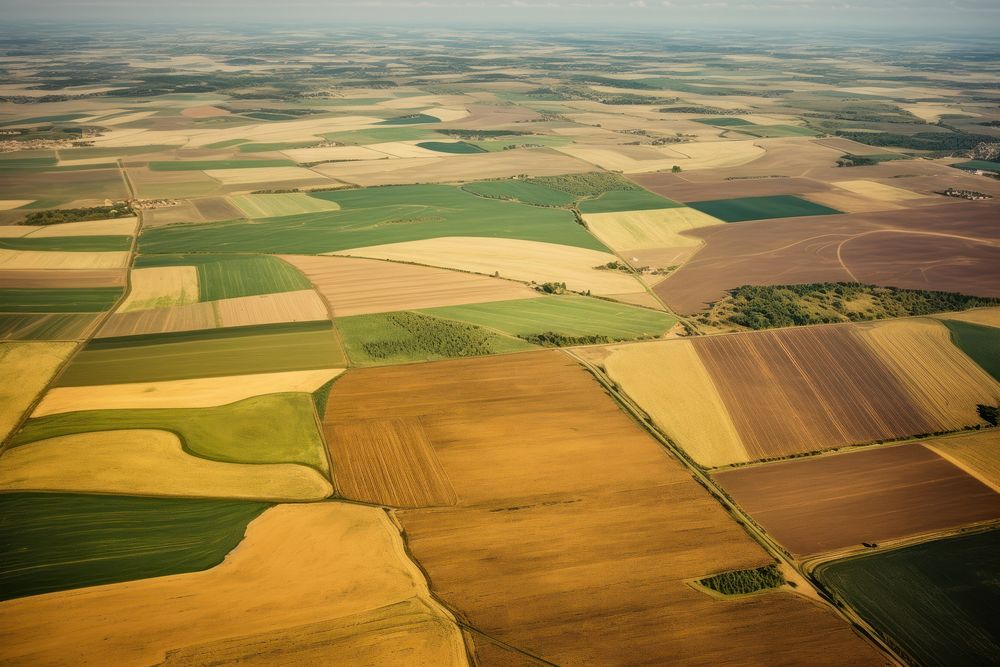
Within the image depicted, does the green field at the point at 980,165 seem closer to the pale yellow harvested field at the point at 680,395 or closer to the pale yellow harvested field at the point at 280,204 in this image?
the pale yellow harvested field at the point at 680,395

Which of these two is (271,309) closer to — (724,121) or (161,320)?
(161,320)

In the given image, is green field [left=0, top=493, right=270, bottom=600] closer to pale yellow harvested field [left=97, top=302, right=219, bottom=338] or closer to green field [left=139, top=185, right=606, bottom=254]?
pale yellow harvested field [left=97, top=302, right=219, bottom=338]

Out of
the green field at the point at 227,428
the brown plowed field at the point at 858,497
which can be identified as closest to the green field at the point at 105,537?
the green field at the point at 227,428

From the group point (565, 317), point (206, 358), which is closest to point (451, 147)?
point (565, 317)

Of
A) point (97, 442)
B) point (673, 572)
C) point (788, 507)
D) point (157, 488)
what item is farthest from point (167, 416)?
point (788, 507)

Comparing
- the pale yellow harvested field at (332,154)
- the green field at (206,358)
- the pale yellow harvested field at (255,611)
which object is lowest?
the pale yellow harvested field at (255,611)

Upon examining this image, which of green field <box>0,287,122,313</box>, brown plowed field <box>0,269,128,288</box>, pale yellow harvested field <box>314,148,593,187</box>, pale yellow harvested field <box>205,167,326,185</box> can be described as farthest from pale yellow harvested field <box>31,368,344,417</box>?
pale yellow harvested field <box>205,167,326,185</box>
